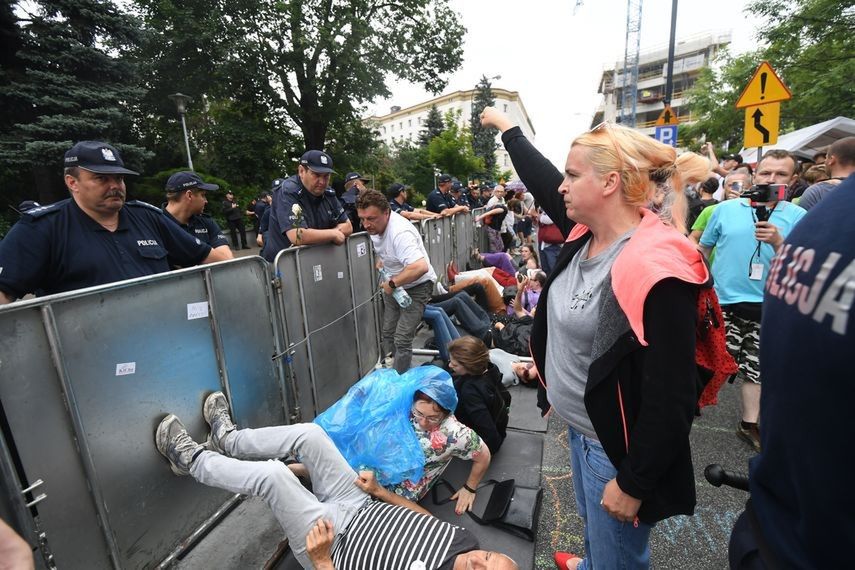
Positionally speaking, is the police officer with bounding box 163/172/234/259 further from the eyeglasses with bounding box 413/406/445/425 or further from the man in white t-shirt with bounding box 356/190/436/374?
the eyeglasses with bounding box 413/406/445/425

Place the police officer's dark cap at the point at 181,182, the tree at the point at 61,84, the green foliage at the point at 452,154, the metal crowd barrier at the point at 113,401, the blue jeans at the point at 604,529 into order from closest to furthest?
the blue jeans at the point at 604,529
the metal crowd barrier at the point at 113,401
the police officer's dark cap at the point at 181,182
the tree at the point at 61,84
the green foliage at the point at 452,154

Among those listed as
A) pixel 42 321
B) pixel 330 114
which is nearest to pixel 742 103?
pixel 42 321

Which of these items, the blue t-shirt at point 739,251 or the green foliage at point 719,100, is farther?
the green foliage at point 719,100

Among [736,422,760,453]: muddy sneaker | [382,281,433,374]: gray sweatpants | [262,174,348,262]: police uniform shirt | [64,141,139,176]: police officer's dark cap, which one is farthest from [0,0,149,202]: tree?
[736,422,760,453]: muddy sneaker

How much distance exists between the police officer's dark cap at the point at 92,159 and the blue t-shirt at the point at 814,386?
3152 mm

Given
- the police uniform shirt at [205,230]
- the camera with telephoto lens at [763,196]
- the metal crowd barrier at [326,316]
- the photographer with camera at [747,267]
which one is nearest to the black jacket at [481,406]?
the metal crowd barrier at [326,316]

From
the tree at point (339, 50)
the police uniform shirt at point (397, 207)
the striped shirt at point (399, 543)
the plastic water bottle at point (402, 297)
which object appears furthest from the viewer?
the tree at point (339, 50)

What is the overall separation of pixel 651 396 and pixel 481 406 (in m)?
2.12

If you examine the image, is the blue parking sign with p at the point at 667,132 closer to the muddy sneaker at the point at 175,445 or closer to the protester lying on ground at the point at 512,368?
the protester lying on ground at the point at 512,368

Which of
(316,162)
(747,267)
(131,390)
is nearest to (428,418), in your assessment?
(131,390)

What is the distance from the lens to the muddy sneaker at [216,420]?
2.58 meters

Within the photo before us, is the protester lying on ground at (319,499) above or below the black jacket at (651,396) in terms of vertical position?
below

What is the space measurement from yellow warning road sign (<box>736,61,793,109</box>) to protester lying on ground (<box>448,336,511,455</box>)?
4688 millimetres

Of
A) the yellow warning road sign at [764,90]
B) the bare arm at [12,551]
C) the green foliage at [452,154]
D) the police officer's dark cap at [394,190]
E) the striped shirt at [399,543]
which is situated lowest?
the striped shirt at [399,543]
